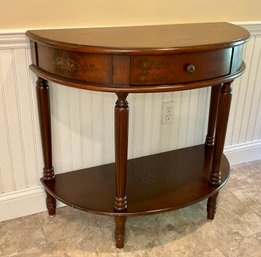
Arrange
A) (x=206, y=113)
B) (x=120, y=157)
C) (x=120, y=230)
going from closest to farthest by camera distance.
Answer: (x=120, y=157)
(x=120, y=230)
(x=206, y=113)

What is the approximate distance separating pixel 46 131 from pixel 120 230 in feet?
1.57

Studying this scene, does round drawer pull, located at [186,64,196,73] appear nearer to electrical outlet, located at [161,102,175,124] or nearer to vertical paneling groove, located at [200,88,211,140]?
electrical outlet, located at [161,102,175,124]

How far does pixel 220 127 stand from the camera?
1347 millimetres

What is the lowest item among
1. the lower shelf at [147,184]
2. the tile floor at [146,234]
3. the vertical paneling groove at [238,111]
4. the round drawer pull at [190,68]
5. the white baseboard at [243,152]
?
the tile floor at [146,234]

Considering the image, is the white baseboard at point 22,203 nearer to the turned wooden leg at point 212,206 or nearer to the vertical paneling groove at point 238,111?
the turned wooden leg at point 212,206

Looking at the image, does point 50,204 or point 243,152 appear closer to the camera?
point 50,204

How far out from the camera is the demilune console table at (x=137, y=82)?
3.39ft

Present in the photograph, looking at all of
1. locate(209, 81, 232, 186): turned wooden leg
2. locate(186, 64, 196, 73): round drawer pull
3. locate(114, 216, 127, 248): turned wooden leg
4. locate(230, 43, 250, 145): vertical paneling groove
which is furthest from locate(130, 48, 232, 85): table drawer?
locate(230, 43, 250, 145): vertical paneling groove

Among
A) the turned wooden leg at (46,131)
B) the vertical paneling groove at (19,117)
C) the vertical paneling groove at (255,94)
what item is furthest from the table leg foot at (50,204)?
the vertical paneling groove at (255,94)

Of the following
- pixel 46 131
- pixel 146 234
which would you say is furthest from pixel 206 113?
pixel 46 131

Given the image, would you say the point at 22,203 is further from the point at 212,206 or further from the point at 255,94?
the point at 255,94

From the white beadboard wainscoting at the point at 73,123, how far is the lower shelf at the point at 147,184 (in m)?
0.07

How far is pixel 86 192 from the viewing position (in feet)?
4.60

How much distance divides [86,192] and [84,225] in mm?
190
